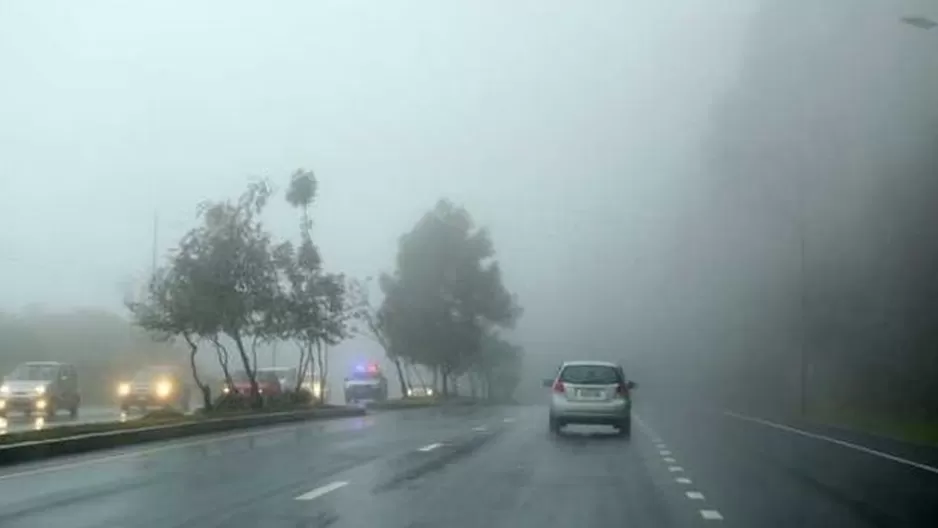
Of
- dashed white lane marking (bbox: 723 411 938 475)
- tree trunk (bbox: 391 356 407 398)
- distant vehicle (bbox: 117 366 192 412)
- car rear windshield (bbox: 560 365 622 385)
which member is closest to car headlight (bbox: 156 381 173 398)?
distant vehicle (bbox: 117 366 192 412)

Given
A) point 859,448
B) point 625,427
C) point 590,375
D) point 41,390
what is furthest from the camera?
point 41,390

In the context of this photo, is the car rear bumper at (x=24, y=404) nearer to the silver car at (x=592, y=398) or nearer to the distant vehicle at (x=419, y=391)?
the silver car at (x=592, y=398)

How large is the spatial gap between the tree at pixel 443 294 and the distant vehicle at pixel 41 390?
3549 centimetres

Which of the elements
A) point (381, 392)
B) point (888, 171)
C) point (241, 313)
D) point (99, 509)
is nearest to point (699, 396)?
point (381, 392)

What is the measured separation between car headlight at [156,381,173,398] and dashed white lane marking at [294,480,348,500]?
1219 inches

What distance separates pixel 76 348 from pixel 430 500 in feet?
158

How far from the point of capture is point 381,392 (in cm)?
7544

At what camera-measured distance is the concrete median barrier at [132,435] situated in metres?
21.5

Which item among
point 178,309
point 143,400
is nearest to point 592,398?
point 178,309

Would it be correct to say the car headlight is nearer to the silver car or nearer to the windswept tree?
the windswept tree

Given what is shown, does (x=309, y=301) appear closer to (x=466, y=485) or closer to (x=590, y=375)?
(x=590, y=375)

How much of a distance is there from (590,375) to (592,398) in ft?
2.57

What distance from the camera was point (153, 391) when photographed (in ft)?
155

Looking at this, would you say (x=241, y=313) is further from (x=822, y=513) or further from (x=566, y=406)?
(x=822, y=513)
